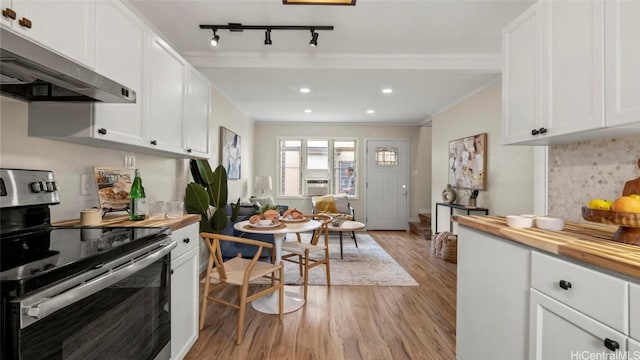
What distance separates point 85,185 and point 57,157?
A: 0.78 ft

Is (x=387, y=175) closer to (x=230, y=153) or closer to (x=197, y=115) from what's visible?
(x=230, y=153)

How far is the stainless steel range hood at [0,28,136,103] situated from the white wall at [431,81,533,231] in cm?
370

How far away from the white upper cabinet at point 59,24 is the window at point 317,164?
18.0ft

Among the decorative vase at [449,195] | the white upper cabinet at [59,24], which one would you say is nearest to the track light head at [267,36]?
the white upper cabinet at [59,24]

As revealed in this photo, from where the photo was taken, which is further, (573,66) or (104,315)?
(573,66)

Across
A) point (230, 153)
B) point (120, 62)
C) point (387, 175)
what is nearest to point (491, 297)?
point (120, 62)

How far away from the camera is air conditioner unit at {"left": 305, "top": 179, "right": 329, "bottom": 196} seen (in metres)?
6.64

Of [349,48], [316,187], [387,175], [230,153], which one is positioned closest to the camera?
[349,48]

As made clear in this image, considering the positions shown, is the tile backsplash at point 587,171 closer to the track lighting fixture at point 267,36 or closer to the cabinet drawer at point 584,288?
the cabinet drawer at point 584,288

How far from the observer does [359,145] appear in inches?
268

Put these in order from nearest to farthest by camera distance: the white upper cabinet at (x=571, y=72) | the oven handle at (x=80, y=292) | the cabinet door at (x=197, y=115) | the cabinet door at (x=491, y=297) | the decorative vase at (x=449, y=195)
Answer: the oven handle at (x=80, y=292)
the white upper cabinet at (x=571, y=72)
the cabinet door at (x=491, y=297)
the cabinet door at (x=197, y=115)
the decorative vase at (x=449, y=195)

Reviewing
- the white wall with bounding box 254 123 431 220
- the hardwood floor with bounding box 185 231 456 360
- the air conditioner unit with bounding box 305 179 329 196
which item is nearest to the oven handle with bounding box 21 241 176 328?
the hardwood floor with bounding box 185 231 456 360

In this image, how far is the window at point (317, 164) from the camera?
684cm

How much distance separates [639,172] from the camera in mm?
1340
